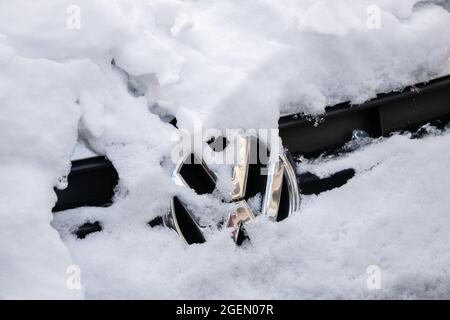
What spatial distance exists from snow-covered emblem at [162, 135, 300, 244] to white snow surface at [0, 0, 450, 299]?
1.2 inches

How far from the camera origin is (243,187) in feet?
5.35

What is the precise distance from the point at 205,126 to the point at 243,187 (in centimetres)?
19

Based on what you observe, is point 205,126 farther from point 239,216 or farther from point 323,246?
Result: point 323,246

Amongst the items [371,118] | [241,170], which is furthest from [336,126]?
[241,170]

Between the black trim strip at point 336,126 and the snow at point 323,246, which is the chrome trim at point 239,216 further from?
the black trim strip at point 336,126

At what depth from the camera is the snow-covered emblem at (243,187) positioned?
160 cm

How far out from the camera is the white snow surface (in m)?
1.51

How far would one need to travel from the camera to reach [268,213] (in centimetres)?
166

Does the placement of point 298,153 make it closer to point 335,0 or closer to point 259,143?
point 259,143

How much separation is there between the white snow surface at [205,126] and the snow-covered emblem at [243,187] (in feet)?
0.10

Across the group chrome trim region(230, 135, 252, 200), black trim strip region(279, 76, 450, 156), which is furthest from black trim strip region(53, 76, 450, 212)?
chrome trim region(230, 135, 252, 200)

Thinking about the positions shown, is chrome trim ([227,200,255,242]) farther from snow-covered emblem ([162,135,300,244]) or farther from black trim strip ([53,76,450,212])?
black trim strip ([53,76,450,212])

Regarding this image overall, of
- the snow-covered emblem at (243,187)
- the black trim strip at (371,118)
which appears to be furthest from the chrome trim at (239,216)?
the black trim strip at (371,118)
